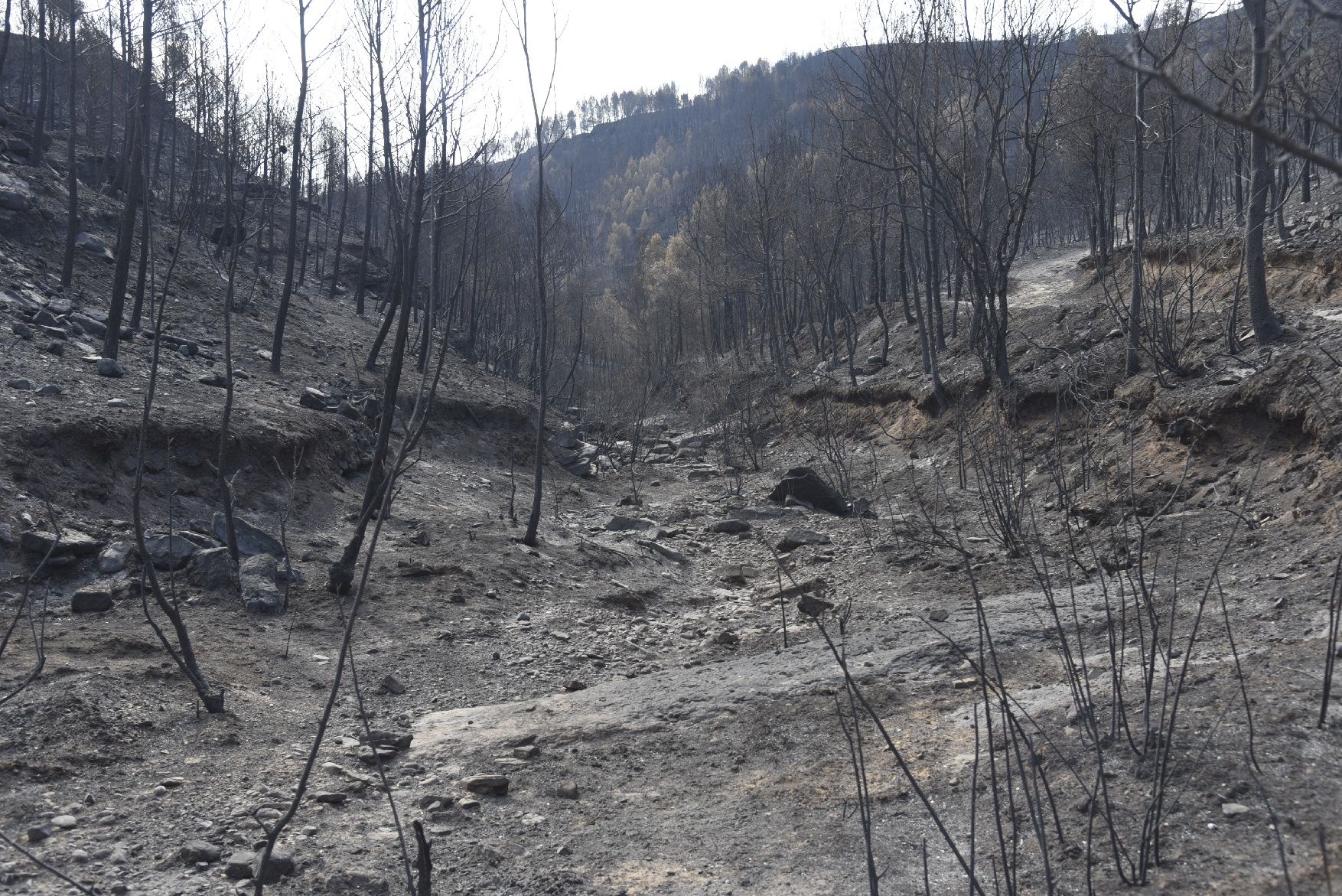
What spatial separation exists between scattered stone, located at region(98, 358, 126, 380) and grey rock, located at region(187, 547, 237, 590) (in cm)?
520

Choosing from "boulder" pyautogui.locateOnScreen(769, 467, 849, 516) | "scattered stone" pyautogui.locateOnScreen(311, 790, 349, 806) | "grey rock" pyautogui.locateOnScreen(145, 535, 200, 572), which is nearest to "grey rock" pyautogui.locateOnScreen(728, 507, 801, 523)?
"boulder" pyautogui.locateOnScreen(769, 467, 849, 516)

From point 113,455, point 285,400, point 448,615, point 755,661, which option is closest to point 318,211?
point 285,400

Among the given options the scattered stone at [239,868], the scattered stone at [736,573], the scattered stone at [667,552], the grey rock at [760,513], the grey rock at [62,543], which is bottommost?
the scattered stone at [736,573]

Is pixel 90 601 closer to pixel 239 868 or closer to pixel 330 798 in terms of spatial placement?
pixel 330 798

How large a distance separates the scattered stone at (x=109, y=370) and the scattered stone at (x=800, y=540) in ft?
28.1

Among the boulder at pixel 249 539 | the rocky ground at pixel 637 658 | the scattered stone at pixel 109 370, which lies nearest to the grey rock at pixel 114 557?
the rocky ground at pixel 637 658

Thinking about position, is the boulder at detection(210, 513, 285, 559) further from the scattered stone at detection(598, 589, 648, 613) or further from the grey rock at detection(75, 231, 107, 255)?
the grey rock at detection(75, 231, 107, 255)

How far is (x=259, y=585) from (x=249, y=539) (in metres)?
1.05

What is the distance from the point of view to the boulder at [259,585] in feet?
22.7

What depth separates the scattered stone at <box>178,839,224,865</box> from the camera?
11.0 feet

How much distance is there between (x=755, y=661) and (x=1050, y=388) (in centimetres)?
915

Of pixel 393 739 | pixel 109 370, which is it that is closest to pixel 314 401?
pixel 109 370

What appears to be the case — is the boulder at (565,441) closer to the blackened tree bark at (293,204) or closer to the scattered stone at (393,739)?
the blackened tree bark at (293,204)

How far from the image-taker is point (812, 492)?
12703 mm
